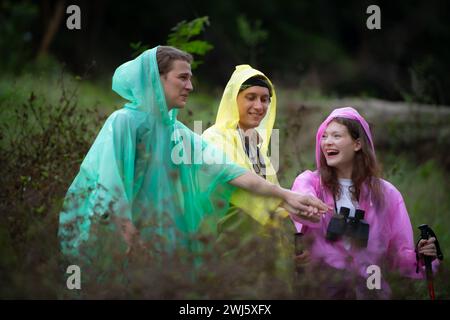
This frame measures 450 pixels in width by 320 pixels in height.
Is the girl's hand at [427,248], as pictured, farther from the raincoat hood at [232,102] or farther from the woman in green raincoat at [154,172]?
the raincoat hood at [232,102]

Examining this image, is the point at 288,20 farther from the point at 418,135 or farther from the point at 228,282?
the point at 228,282

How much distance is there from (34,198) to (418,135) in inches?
235

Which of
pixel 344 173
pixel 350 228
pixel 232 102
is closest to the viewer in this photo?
pixel 350 228

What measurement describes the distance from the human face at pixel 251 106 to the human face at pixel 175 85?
1.54 feet

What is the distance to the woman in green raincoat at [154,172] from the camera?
152 inches

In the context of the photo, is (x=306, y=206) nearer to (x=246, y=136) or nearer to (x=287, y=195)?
(x=287, y=195)

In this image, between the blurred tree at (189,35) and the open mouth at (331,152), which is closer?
the open mouth at (331,152)

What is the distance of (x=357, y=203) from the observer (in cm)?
436

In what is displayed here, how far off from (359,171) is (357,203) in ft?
0.68

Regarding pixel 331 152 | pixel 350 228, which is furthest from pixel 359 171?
pixel 350 228

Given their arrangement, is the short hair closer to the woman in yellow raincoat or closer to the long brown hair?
the woman in yellow raincoat

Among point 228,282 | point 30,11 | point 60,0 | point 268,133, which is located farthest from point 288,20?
point 228,282

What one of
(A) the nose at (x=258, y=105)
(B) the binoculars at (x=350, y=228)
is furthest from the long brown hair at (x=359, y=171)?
(A) the nose at (x=258, y=105)

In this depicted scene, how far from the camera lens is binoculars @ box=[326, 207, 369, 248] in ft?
13.5
